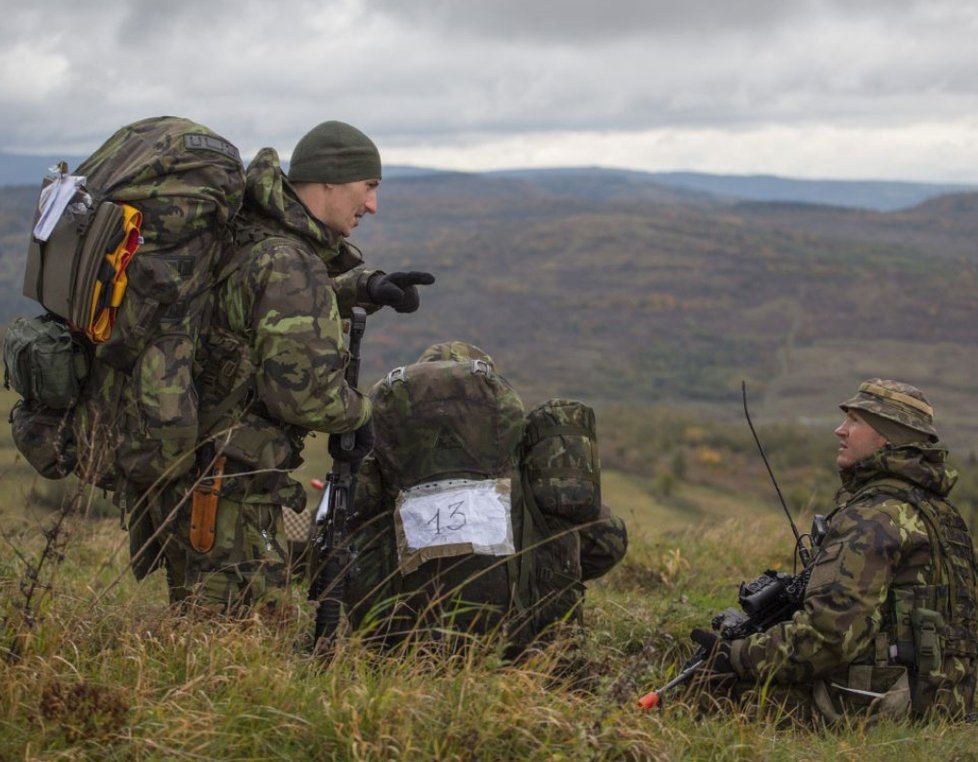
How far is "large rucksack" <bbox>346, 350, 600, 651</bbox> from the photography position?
4727 millimetres

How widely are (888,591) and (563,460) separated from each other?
1.38 m

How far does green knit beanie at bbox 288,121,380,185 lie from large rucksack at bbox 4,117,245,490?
0.33m

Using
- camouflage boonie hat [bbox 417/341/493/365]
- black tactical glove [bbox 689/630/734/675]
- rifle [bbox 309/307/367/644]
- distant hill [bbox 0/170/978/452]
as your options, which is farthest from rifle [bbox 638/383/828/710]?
distant hill [bbox 0/170/978/452]

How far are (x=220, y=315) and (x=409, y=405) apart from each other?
98 cm

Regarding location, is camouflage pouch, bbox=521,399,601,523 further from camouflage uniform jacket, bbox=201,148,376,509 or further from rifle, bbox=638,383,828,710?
camouflage uniform jacket, bbox=201,148,376,509

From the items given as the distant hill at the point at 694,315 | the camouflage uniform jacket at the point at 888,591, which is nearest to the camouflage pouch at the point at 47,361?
the camouflage uniform jacket at the point at 888,591

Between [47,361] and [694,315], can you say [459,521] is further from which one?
[694,315]

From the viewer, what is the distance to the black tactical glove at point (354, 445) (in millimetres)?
4410

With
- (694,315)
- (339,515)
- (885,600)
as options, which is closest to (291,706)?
(339,515)

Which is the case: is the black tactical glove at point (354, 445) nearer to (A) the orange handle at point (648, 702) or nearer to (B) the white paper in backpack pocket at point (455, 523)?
(B) the white paper in backpack pocket at point (455, 523)

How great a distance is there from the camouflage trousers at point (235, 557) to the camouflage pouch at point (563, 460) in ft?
3.75

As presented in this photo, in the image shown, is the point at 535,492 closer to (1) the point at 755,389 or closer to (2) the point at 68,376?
(2) the point at 68,376

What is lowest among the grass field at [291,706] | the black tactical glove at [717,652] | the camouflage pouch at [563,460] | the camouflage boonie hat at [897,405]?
the black tactical glove at [717,652]

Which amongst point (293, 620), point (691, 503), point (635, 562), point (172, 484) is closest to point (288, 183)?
point (172, 484)
